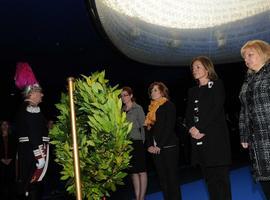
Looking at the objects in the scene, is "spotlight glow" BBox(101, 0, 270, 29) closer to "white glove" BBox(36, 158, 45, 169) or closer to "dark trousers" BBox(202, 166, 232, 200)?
"white glove" BBox(36, 158, 45, 169)

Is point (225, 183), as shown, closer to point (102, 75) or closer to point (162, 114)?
point (162, 114)

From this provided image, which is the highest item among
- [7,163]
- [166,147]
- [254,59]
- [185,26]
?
[185,26]

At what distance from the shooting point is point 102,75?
228cm

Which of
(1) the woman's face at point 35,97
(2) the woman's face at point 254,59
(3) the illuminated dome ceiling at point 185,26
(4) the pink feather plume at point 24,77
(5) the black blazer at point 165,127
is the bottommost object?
(5) the black blazer at point 165,127

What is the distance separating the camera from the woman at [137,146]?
407cm

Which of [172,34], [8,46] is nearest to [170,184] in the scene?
[172,34]

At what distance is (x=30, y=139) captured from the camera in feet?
10.0

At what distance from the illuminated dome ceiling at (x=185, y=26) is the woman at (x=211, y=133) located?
321 centimetres

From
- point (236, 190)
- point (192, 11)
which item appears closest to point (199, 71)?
point (236, 190)

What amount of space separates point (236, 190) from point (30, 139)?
7.80 ft

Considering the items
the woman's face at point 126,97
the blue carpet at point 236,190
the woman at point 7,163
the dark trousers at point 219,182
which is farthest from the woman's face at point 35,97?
the blue carpet at point 236,190

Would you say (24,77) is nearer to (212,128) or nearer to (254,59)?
(212,128)

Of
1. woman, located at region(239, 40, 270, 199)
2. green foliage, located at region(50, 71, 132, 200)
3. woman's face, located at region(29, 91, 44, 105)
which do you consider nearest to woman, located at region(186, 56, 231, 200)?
woman, located at region(239, 40, 270, 199)

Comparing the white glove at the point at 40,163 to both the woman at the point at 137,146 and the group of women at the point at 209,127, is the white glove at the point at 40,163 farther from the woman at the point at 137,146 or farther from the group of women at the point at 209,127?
the woman at the point at 137,146
